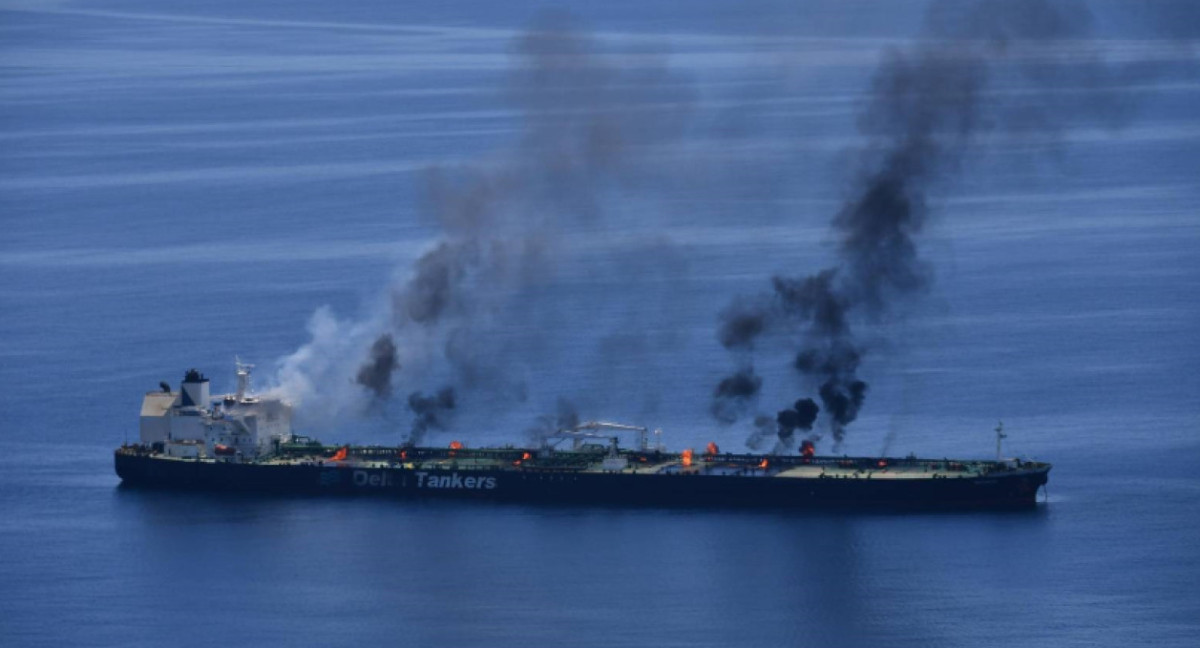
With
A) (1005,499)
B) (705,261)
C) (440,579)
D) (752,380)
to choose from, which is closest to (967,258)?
(705,261)

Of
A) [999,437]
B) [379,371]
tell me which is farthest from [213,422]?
[999,437]

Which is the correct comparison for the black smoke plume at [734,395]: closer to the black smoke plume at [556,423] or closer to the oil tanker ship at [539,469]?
the oil tanker ship at [539,469]

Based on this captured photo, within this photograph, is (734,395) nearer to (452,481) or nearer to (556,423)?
(556,423)

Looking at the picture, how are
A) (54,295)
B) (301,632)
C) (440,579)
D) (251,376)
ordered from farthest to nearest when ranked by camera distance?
(54,295), (251,376), (440,579), (301,632)

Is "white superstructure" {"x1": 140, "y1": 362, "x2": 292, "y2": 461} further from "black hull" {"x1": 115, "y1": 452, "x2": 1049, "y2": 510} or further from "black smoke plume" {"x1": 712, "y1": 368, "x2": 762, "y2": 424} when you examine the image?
"black smoke plume" {"x1": 712, "y1": 368, "x2": 762, "y2": 424}

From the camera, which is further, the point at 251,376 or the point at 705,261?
the point at 705,261

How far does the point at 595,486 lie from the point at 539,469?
2.73 meters

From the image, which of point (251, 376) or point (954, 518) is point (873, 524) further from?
point (251, 376)

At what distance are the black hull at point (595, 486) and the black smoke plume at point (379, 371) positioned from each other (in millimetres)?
8134

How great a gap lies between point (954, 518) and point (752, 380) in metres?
17.5

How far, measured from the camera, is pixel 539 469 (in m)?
131

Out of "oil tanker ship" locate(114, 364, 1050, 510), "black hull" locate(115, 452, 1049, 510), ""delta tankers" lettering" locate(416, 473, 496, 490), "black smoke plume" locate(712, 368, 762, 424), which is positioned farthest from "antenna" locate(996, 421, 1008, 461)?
""delta tankers" lettering" locate(416, 473, 496, 490)

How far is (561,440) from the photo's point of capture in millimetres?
135125

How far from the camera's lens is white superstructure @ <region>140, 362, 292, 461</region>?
5344 inches
